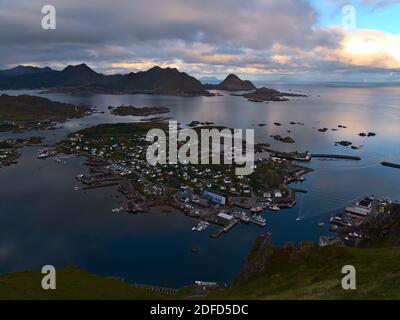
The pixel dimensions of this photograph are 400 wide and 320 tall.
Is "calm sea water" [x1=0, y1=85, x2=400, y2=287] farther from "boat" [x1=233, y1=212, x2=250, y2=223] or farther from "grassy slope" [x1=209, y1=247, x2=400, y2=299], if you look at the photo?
"grassy slope" [x1=209, y1=247, x2=400, y2=299]

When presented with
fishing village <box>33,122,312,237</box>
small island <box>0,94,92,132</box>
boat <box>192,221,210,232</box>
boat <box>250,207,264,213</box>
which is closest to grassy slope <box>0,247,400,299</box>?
boat <box>192,221,210,232</box>

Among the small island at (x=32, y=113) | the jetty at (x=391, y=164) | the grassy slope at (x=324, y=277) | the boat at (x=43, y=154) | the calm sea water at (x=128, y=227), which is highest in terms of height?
the small island at (x=32, y=113)

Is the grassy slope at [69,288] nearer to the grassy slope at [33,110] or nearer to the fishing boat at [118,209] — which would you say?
the fishing boat at [118,209]

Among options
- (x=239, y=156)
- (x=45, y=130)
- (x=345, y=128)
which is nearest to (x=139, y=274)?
(x=239, y=156)

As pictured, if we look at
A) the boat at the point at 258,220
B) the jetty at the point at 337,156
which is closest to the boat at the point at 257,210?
the boat at the point at 258,220
